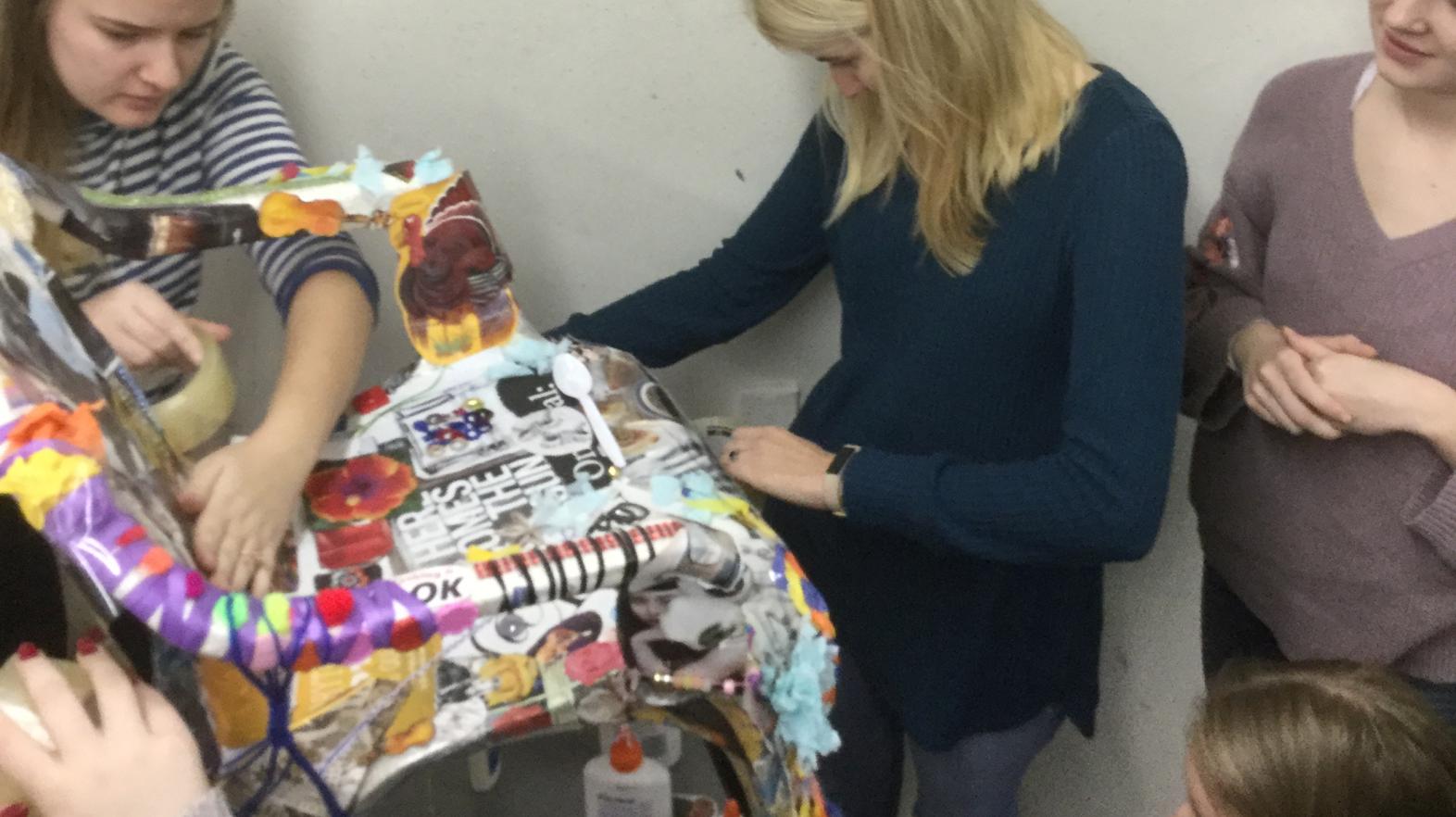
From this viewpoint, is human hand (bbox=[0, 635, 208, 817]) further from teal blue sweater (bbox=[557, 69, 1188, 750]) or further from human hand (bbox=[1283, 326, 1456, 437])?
human hand (bbox=[1283, 326, 1456, 437])

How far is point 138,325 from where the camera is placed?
0.61 meters

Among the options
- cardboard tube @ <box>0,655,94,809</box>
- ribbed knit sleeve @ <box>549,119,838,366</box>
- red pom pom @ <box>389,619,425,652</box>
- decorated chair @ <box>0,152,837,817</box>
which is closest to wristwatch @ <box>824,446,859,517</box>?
decorated chair @ <box>0,152,837,817</box>

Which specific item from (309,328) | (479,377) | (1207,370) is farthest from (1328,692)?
(309,328)

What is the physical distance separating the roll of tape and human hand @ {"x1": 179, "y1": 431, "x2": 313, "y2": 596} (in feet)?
0.10

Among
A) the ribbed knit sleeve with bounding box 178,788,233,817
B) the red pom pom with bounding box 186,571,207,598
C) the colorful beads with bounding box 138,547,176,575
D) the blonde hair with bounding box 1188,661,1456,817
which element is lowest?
the blonde hair with bounding box 1188,661,1456,817

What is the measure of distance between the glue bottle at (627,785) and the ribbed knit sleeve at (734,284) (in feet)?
1.00

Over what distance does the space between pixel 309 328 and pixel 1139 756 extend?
90 cm

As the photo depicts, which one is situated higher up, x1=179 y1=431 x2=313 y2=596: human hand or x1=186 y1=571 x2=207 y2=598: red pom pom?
x1=186 y1=571 x2=207 y2=598: red pom pom

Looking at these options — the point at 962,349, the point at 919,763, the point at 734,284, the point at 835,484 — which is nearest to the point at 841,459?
the point at 835,484

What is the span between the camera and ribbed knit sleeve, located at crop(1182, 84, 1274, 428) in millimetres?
792

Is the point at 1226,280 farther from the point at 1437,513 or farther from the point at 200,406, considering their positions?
the point at 200,406

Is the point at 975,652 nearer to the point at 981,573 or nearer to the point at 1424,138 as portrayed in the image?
the point at 981,573

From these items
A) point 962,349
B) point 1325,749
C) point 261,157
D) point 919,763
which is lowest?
point 919,763

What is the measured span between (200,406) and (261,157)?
8.1 inches
